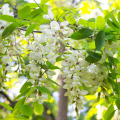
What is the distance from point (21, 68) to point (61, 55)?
0.73 ft

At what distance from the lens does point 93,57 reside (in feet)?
2.66

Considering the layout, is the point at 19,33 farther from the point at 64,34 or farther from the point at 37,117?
the point at 37,117

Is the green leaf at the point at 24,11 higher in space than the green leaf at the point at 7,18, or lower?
higher

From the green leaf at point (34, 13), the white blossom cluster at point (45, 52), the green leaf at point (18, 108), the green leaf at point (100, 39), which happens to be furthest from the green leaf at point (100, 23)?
the green leaf at point (18, 108)

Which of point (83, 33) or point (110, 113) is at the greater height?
point (83, 33)

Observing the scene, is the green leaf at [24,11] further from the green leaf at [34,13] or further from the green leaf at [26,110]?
the green leaf at [26,110]

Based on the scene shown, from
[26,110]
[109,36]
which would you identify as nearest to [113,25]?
[109,36]

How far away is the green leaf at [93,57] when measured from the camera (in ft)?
2.62

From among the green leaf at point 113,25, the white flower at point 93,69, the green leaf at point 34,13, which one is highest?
the green leaf at point 34,13

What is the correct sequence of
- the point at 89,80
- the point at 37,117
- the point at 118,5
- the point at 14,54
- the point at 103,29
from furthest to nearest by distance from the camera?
the point at 37,117, the point at 118,5, the point at 14,54, the point at 89,80, the point at 103,29

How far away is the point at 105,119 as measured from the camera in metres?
0.84

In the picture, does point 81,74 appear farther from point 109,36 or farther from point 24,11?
point 24,11

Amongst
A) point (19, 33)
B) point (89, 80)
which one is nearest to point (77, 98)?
point (89, 80)

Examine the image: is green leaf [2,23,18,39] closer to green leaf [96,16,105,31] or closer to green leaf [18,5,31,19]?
green leaf [18,5,31,19]
